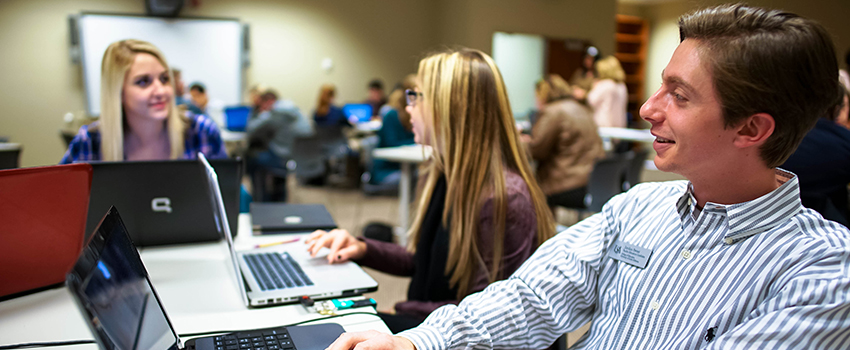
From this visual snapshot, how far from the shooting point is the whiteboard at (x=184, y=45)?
6.94 metres

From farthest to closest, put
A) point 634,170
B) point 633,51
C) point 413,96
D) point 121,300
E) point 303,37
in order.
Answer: point 633,51, point 303,37, point 634,170, point 413,96, point 121,300

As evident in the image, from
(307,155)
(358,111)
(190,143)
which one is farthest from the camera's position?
(358,111)

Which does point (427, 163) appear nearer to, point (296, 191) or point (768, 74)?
point (768, 74)

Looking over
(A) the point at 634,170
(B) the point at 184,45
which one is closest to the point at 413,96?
(A) the point at 634,170

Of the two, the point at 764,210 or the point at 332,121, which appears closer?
the point at 764,210

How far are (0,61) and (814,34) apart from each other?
7902mm

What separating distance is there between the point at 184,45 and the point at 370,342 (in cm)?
742

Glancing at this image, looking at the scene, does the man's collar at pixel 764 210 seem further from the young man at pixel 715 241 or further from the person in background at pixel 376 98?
the person in background at pixel 376 98

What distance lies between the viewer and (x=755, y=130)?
849mm

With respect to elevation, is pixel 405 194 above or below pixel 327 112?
below

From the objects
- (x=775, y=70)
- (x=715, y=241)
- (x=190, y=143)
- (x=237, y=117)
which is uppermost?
(x=775, y=70)

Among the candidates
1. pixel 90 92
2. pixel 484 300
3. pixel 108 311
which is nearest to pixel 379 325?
pixel 484 300

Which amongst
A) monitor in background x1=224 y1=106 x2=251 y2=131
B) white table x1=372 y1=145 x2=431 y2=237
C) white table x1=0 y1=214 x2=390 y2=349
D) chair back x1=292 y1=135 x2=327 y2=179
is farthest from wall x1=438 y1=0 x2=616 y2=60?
white table x1=0 y1=214 x2=390 y2=349

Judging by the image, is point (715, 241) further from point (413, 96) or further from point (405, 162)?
point (405, 162)
